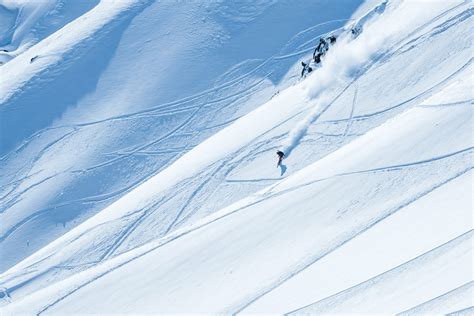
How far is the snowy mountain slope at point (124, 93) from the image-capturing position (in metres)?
21.1

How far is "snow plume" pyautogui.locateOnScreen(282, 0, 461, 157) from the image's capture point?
695 inches

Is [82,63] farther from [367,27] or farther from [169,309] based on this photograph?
[169,309]

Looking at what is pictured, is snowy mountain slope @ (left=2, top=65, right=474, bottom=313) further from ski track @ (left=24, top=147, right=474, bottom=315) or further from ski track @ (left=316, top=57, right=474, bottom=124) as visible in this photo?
ski track @ (left=316, top=57, right=474, bottom=124)

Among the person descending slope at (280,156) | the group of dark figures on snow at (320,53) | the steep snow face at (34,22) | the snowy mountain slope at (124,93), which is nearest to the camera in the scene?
the person descending slope at (280,156)

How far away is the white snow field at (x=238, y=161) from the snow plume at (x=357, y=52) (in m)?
0.07

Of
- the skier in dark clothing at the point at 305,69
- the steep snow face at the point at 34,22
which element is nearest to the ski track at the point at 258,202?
the skier in dark clothing at the point at 305,69

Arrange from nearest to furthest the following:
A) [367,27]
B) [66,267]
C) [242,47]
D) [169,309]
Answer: [169,309] < [66,267] < [367,27] < [242,47]

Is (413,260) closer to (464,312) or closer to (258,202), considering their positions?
(464,312)

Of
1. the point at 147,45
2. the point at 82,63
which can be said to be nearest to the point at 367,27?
the point at 147,45

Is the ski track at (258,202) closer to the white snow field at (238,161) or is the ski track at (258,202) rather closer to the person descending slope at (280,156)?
the white snow field at (238,161)

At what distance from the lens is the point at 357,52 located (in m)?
19.0

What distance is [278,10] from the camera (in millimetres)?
24953

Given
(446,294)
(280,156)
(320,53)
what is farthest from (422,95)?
(446,294)

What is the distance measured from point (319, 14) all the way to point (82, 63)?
10.1 meters
